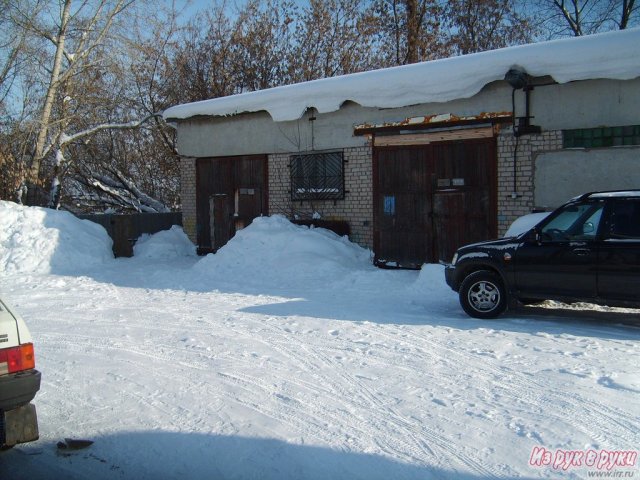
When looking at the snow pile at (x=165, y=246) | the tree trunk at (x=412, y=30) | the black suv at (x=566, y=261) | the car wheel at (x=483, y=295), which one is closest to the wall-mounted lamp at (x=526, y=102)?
the black suv at (x=566, y=261)

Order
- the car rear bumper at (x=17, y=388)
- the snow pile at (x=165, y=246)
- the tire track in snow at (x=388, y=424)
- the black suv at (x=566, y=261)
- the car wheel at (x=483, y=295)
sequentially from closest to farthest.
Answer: the car rear bumper at (x=17, y=388) → the tire track in snow at (x=388, y=424) → the black suv at (x=566, y=261) → the car wheel at (x=483, y=295) → the snow pile at (x=165, y=246)

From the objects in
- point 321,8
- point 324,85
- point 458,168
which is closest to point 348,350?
point 458,168

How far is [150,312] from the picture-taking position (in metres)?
9.17

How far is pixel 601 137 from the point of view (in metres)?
10.9

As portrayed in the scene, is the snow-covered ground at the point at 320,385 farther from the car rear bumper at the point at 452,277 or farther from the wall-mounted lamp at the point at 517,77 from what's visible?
the wall-mounted lamp at the point at 517,77

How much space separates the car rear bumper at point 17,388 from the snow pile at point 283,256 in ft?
25.6

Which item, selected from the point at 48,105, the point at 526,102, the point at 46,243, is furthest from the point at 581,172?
the point at 48,105

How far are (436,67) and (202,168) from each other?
7.41m

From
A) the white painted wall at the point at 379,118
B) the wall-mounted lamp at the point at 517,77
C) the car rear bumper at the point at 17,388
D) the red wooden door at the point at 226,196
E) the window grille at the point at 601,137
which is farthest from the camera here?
the red wooden door at the point at 226,196

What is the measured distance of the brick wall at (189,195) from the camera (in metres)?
17.1

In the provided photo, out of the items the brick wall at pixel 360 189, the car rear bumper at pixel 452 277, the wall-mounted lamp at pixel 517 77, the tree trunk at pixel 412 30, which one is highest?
the tree trunk at pixel 412 30

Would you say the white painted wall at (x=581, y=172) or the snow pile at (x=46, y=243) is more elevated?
the white painted wall at (x=581, y=172)

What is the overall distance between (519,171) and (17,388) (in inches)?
393

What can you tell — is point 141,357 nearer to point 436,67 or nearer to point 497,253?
point 497,253
